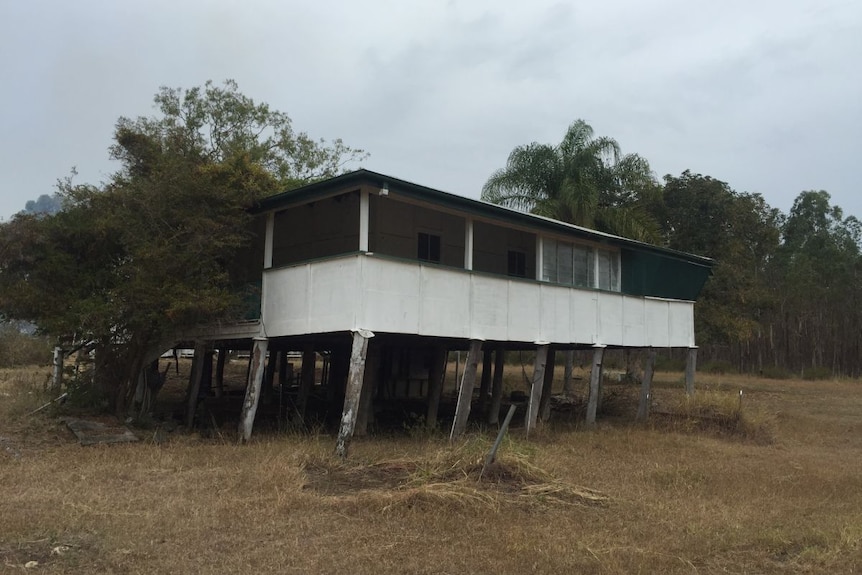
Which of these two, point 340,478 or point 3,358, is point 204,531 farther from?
point 3,358

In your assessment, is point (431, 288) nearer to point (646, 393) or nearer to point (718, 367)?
point (646, 393)

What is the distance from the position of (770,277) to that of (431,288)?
1486 inches

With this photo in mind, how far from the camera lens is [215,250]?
13.9m

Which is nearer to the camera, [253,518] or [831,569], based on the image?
[831,569]

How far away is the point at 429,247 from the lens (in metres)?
17.7

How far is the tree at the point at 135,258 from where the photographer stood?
1351 centimetres

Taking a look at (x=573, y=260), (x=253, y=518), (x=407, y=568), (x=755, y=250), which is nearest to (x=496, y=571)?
(x=407, y=568)

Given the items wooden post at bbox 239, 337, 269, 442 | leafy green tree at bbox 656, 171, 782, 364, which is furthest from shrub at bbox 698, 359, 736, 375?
wooden post at bbox 239, 337, 269, 442

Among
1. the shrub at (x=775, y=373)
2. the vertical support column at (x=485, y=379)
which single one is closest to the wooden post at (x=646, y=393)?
the vertical support column at (x=485, y=379)

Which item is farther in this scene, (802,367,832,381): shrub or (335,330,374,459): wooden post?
(802,367,832,381): shrub

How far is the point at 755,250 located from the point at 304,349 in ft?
72.2

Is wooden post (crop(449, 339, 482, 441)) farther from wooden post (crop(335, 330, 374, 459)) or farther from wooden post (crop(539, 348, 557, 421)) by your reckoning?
wooden post (crop(539, 348, 557, 421))

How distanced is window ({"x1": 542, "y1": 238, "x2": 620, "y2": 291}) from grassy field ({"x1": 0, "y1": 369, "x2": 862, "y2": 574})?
4.40m

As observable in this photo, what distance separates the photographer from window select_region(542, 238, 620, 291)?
58.4 feet
